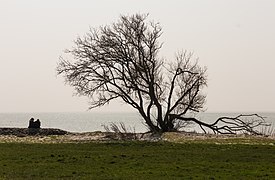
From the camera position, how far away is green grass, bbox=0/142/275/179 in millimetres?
18406

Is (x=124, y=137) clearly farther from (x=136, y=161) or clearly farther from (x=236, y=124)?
(x=136, y=161)

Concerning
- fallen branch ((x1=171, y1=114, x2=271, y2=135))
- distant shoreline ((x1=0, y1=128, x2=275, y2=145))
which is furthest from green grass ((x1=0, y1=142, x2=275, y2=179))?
fallen branch ((x1=171, y1=114, x2=271, y2=135))

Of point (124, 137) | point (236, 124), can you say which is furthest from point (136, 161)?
point (236, 124)

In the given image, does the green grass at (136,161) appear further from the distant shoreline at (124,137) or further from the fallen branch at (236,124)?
the fallen branch at (236,124)

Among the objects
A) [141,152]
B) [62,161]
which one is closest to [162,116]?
[141,152]

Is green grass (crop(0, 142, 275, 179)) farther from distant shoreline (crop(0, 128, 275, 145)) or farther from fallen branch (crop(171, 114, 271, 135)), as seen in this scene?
fallen branch (crop(171, 114, 271, 135))

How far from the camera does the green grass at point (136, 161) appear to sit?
18406 mm

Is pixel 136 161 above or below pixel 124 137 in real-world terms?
below

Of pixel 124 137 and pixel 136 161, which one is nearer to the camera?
pixel 136 161

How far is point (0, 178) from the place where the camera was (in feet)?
57.3

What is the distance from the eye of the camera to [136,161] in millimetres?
21953

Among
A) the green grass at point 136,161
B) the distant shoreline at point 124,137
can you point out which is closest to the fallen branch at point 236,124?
the distant shoreline at point 124,137

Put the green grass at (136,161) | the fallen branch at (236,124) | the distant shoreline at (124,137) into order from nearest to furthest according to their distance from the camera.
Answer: the green grass at (136,161)
the distant shoreline at (124,137)
the fallen branch at (236,124)

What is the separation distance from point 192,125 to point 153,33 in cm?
818
